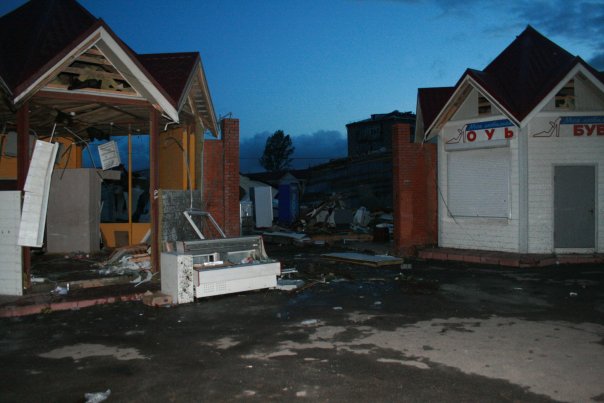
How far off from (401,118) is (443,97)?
2712 centimetres

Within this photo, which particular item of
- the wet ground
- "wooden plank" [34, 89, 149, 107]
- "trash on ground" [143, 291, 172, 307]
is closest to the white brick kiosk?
the wet ground

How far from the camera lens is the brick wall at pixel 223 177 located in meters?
12.7

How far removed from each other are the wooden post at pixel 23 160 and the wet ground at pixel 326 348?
4.83 ft

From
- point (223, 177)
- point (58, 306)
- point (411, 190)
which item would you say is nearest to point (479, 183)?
point (411, 190)

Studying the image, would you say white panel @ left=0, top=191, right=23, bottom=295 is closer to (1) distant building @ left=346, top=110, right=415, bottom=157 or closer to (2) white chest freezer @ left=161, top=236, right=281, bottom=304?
(2) white chest freezer @ left=161, top=236, right=281, bottom=304

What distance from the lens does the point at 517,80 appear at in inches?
565

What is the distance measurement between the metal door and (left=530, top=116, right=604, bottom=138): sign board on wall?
88 cm

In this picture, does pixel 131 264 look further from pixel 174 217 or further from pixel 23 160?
pixel 23 160

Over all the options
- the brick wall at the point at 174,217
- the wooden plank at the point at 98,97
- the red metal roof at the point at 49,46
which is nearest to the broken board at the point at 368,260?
the brick wall at the point at 174,217

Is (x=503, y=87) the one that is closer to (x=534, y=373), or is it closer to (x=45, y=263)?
(x=534, y=373)

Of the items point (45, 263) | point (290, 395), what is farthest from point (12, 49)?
point (290, 395)

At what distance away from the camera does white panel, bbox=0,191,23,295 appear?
29.0ft

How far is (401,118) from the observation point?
43.0 m

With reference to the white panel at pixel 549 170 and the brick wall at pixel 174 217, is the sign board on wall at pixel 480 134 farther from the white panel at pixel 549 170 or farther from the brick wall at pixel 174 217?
the brick wall at pixel 174 217
